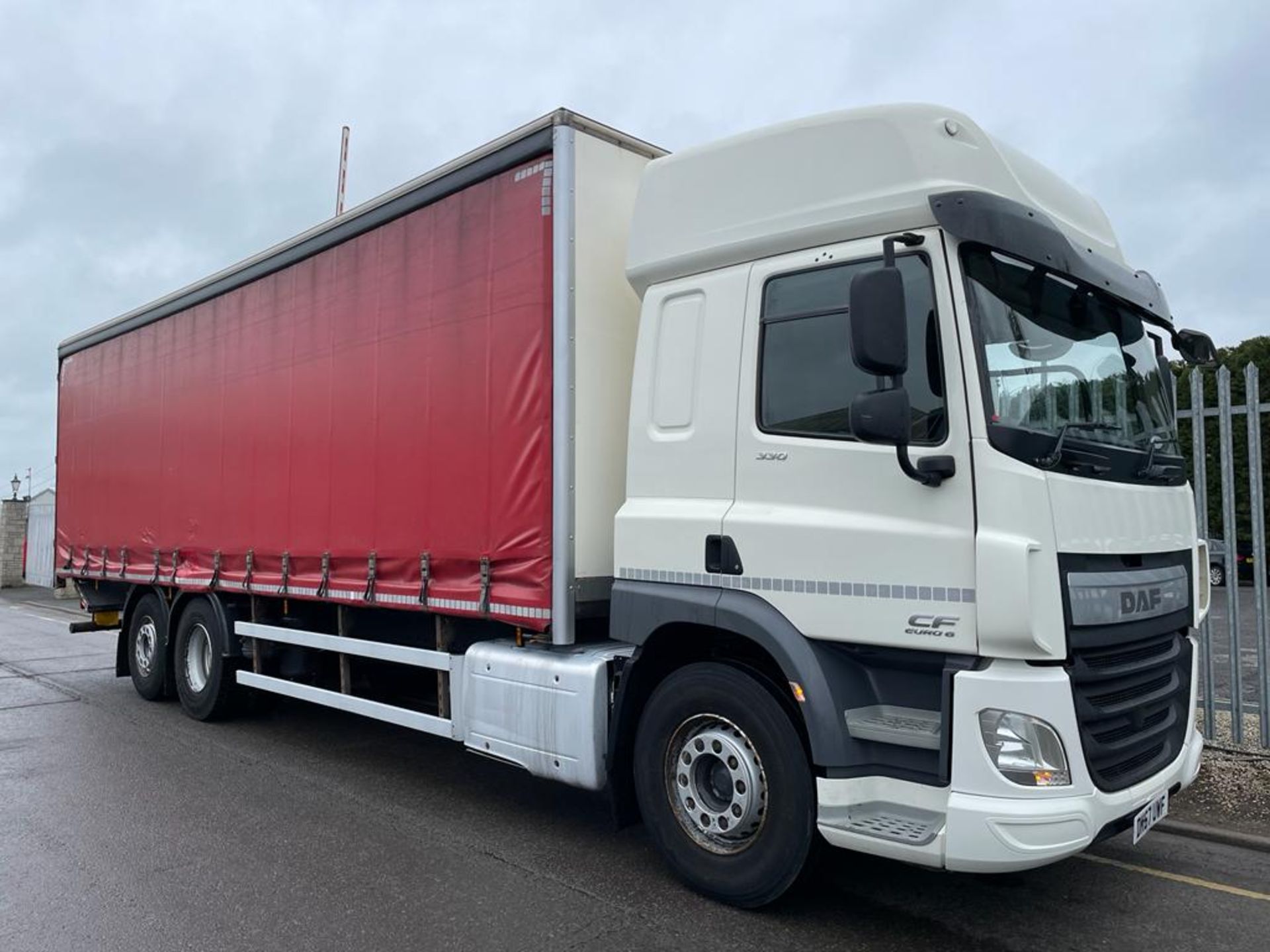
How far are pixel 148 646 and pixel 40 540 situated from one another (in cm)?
2588

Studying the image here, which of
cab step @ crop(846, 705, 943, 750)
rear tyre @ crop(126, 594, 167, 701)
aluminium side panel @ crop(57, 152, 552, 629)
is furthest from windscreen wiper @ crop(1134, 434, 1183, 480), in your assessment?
rear tyre @ crop(126, 594, 167, 701)

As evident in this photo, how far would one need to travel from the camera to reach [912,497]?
3.66 m

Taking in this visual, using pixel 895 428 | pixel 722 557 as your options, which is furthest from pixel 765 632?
pixel 895 428

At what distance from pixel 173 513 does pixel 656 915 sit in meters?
6.20

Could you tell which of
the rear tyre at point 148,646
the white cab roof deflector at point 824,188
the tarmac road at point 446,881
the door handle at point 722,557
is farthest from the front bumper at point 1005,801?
the rear tyre at point 148,646

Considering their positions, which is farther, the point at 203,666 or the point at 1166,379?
the point at 203,666

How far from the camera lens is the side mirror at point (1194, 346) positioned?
486 centimetres

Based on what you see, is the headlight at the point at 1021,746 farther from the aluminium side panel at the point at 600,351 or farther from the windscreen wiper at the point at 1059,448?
the aluminium side panel at the point at 600,351

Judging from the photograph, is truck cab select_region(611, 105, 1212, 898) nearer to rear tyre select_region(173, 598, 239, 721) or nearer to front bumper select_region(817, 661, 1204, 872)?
front bumper select_region(817, 661, 1204, 872)

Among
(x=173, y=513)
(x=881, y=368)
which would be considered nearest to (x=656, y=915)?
(x=881, y=368)

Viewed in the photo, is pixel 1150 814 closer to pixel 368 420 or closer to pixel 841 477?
pixel 841 477

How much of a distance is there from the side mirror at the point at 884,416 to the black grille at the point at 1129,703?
995 millimetres

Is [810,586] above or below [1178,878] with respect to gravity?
above

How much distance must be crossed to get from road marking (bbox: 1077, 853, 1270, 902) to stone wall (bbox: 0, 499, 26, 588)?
34.6 metres
